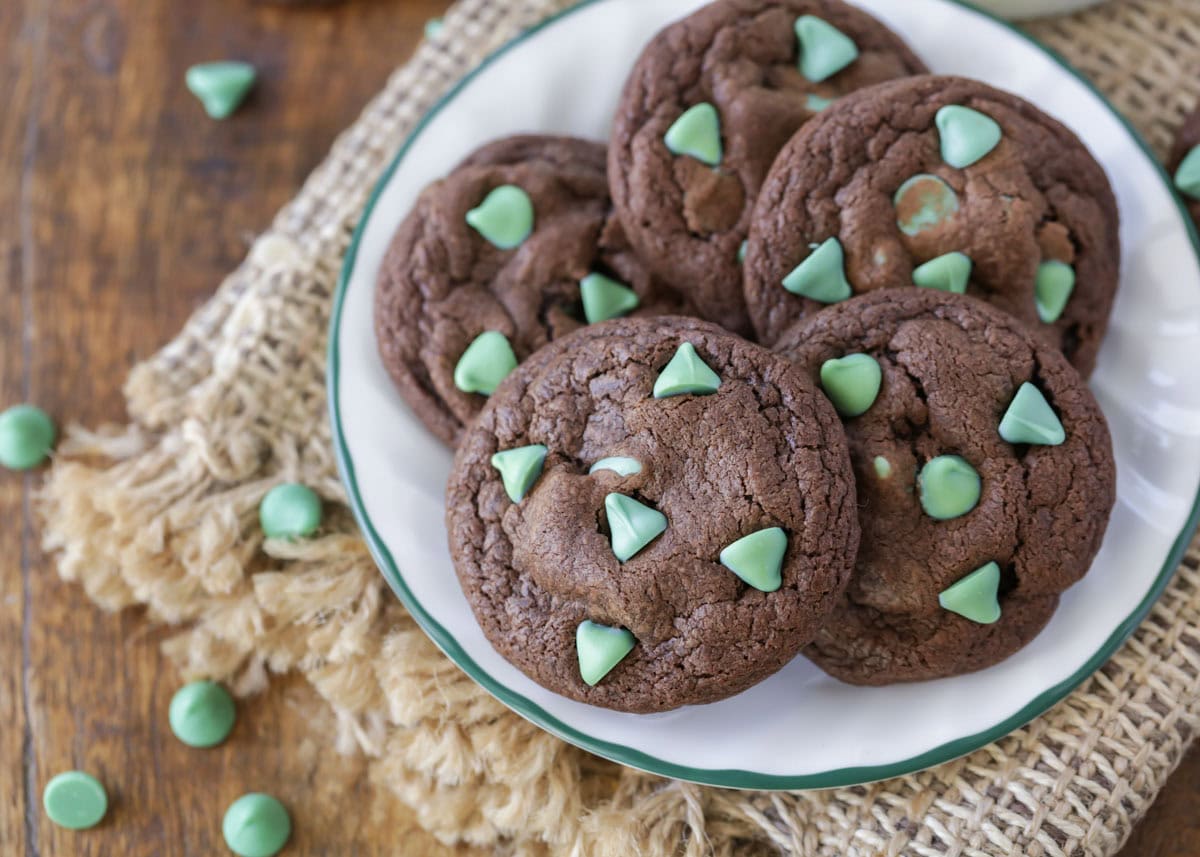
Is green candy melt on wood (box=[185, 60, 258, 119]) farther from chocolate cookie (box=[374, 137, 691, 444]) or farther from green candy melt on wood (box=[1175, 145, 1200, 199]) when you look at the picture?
green candy melt on wood (box=[1175, 145, 1200, 199])

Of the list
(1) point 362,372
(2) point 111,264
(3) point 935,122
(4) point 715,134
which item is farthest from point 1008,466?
(2) point 111,264

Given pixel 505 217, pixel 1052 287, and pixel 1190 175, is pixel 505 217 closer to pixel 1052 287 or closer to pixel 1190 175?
pixel 1052 287

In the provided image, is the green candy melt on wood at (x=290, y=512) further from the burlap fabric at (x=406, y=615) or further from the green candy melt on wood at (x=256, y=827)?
the green candy melt on wood at (x=256, y=827)

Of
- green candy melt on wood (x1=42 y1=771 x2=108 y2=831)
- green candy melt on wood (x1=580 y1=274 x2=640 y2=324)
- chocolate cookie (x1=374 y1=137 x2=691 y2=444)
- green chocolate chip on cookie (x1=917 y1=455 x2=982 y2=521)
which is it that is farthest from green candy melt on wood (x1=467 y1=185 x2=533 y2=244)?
green candy melt on wood (x1=42 y1=771 x2=108 y2=831)

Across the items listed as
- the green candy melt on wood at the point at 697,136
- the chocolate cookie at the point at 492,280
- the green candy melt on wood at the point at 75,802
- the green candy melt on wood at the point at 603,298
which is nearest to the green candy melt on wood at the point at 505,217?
the chocolate cookie at the point at 492,280

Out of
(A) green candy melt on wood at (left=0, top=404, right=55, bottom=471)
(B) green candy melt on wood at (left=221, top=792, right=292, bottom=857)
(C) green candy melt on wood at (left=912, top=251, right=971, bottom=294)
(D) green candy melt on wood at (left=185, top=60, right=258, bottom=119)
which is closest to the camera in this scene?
(C) green candy melt on wood at (left=912, top=251, right=971, bottom=294)

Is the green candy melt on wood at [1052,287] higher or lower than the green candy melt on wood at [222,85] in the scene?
higher

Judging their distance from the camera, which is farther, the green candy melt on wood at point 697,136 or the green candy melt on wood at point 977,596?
the green candy melt on wood at point 697,136
